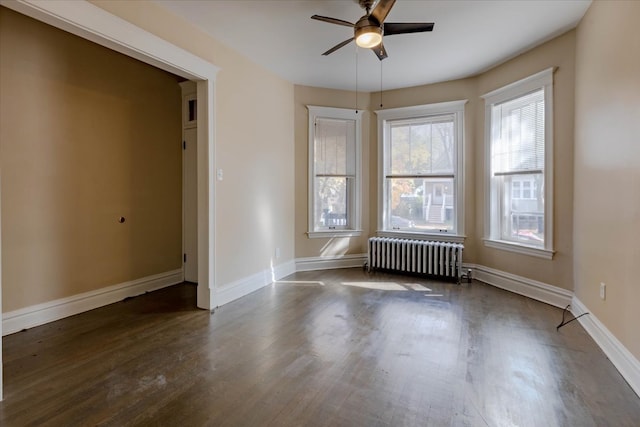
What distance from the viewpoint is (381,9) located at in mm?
2447

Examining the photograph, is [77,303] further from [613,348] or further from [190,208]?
[613,348]

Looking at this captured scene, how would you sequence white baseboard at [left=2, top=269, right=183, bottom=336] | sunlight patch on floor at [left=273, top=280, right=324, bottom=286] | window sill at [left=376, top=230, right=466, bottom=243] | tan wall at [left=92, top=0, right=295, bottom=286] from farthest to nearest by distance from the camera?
window sill at [left=376, top=230, right=466, bottom=243] < sunlight patch on floor at [left=273, top=280, right=324, bottom=286] < tan wall at [left=92, top=0, right=295, bottom=286] < white baseboard at [left=2, top=269, right=183, bottom=336]

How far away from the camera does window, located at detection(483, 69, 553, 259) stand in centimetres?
367

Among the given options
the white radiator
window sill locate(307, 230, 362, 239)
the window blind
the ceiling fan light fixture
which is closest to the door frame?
the ceiling fan light fixture

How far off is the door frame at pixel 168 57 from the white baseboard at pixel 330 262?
187cm

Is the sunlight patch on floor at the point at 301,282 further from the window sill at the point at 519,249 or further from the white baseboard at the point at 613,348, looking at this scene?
the white baseboard at the point at 613,348

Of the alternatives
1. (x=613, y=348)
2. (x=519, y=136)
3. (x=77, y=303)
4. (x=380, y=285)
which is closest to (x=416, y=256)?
(x=380, y=285)

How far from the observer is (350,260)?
17.8 ft

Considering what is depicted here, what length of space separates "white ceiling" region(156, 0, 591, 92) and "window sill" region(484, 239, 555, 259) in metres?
2.29

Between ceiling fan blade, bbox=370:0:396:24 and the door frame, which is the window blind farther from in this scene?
the door frame

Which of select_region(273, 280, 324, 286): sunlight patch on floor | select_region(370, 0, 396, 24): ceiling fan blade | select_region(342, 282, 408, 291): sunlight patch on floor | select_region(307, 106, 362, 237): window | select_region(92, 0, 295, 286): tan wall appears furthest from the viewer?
select_region(307, 106, 362, 237): window

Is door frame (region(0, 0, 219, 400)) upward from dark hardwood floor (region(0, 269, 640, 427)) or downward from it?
upward

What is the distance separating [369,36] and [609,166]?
2131mm

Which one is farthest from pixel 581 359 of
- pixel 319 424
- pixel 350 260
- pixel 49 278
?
pixel 49 278
